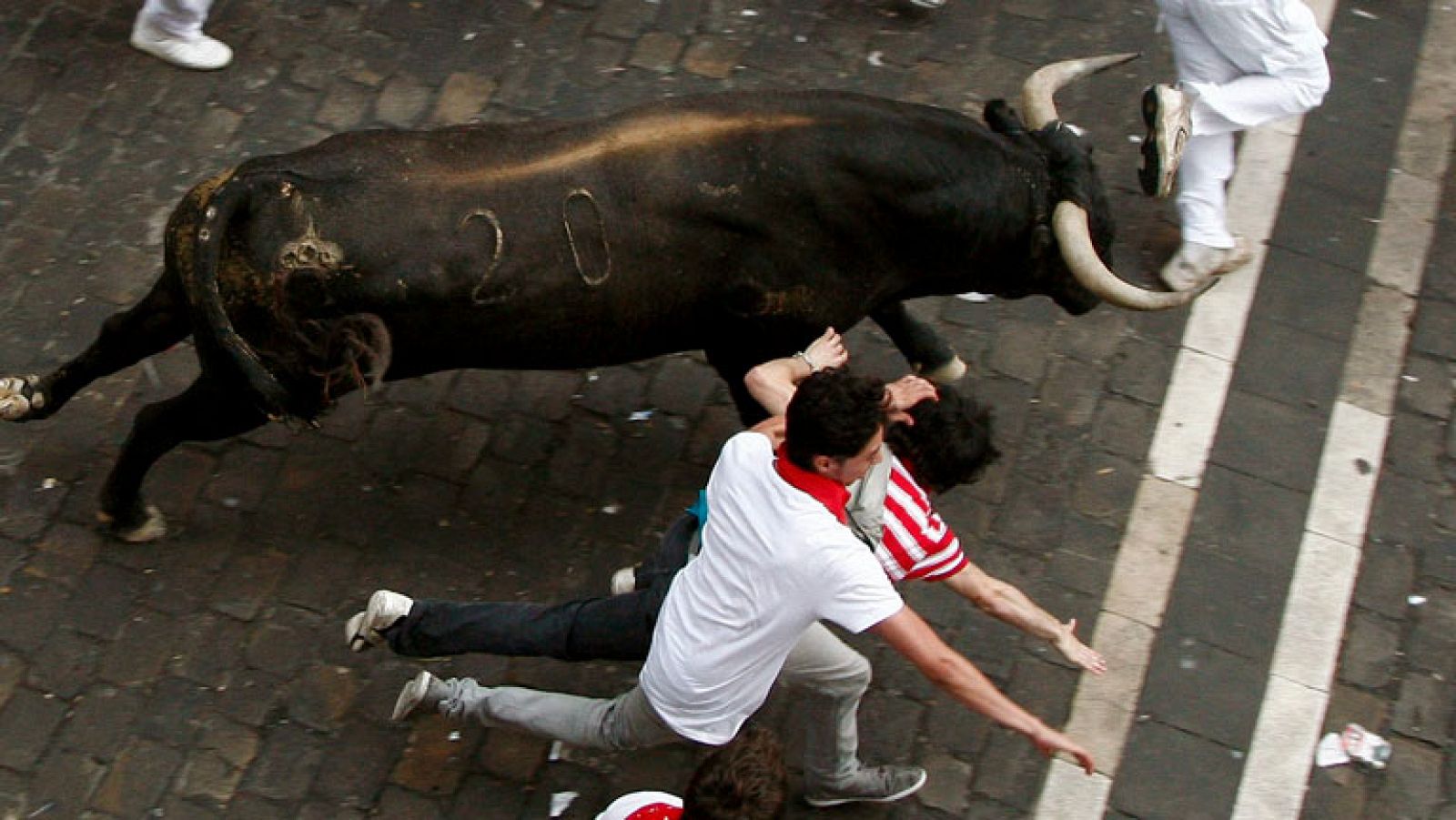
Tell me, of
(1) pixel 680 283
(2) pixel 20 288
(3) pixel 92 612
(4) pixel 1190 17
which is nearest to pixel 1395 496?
(4) pixel 1190 17

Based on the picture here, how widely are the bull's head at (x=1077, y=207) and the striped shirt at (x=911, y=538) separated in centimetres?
102

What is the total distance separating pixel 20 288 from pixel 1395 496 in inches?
210

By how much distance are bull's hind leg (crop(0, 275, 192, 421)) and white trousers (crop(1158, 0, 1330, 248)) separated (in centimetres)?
386

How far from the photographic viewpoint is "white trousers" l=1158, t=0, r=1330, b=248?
20.4 feet

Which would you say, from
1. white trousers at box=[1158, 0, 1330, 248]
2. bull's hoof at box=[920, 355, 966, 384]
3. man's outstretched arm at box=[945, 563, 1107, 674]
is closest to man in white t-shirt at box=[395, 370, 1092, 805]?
man's outstretched arm at box=[945, 563, 1107, 674]

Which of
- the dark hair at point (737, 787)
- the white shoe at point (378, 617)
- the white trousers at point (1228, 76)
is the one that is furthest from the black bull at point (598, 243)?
the dark hair at point (737, 787)

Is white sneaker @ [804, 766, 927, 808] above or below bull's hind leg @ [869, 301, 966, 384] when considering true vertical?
below

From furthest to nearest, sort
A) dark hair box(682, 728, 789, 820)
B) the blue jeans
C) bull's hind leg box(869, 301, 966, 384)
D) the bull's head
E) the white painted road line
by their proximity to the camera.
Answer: bull's hind leg box(869, 301, 966, 384)
the white painted road line
the bull's head
the blue jeans
dark hair box(682, 728, 789, 820)

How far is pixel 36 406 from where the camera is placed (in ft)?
18.4

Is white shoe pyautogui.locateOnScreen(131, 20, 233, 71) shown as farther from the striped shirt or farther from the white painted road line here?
the white painted road line

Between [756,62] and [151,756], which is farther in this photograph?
[756,62]

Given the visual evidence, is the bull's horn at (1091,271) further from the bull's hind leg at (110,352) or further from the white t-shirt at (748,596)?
the bull's hind leg at (110,352)

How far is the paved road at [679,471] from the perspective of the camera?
204 inches

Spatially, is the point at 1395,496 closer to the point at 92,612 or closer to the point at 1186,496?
the point at 1186,496
